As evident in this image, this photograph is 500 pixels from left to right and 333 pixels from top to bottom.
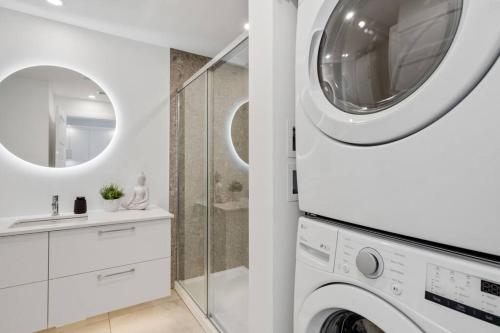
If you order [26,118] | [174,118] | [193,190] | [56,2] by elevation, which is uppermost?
[56,2]

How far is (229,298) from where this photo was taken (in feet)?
5.71

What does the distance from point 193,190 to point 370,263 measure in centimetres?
179

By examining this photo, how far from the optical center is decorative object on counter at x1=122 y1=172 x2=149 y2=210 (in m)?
2.18

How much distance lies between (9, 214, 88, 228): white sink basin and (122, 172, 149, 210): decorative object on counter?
34 centimetres

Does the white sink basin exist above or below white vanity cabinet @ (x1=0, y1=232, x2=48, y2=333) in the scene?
above

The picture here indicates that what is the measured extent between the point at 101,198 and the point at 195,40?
1.61 meters

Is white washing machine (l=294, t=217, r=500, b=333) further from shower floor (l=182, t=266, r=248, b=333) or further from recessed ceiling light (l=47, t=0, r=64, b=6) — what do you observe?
recessed ceiling light (l=47, t=0, r=64, b=6)

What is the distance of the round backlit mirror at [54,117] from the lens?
187 centimetres

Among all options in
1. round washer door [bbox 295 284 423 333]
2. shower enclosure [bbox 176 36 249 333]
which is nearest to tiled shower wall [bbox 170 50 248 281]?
shower enclosure [bbox 176 36 249 333]

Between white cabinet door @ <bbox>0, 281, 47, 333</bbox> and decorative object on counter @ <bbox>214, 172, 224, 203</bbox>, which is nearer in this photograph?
white cabinet door @ <bbox>0, 281, 47, 333</bbox>

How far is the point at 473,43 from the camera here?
0.43 metres

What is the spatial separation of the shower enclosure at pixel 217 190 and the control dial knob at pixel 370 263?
0.99 m

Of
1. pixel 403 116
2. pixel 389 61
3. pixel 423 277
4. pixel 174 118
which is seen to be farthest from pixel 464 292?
pixel 174 118

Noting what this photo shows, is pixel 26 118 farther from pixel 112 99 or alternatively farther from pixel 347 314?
pixel 347 314
